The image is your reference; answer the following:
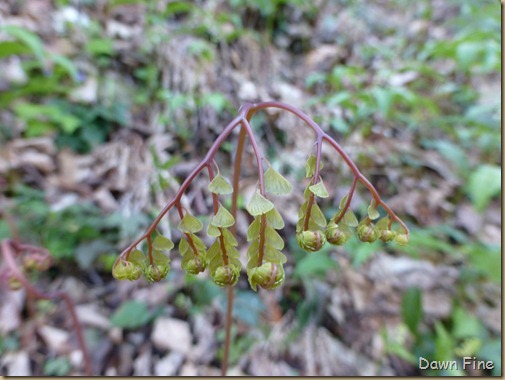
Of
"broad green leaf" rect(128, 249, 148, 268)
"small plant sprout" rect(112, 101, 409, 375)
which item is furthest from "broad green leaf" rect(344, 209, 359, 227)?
"broad green leaf" rect(128, 249, 148, 268)

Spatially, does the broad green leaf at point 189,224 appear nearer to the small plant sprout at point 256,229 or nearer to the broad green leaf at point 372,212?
the small plant sprout at point 256,229

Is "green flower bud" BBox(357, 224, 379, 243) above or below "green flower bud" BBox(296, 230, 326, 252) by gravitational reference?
below

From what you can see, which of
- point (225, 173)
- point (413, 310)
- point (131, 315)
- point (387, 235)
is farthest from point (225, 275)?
point (225, 173)

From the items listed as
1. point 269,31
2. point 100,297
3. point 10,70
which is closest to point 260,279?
point 100,297

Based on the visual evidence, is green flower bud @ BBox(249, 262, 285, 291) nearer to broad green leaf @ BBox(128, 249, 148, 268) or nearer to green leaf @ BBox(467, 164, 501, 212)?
broad green leaf @ BBox(128, 249, 148, 268)

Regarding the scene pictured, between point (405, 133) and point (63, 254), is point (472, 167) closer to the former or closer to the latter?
point (405, 133)
